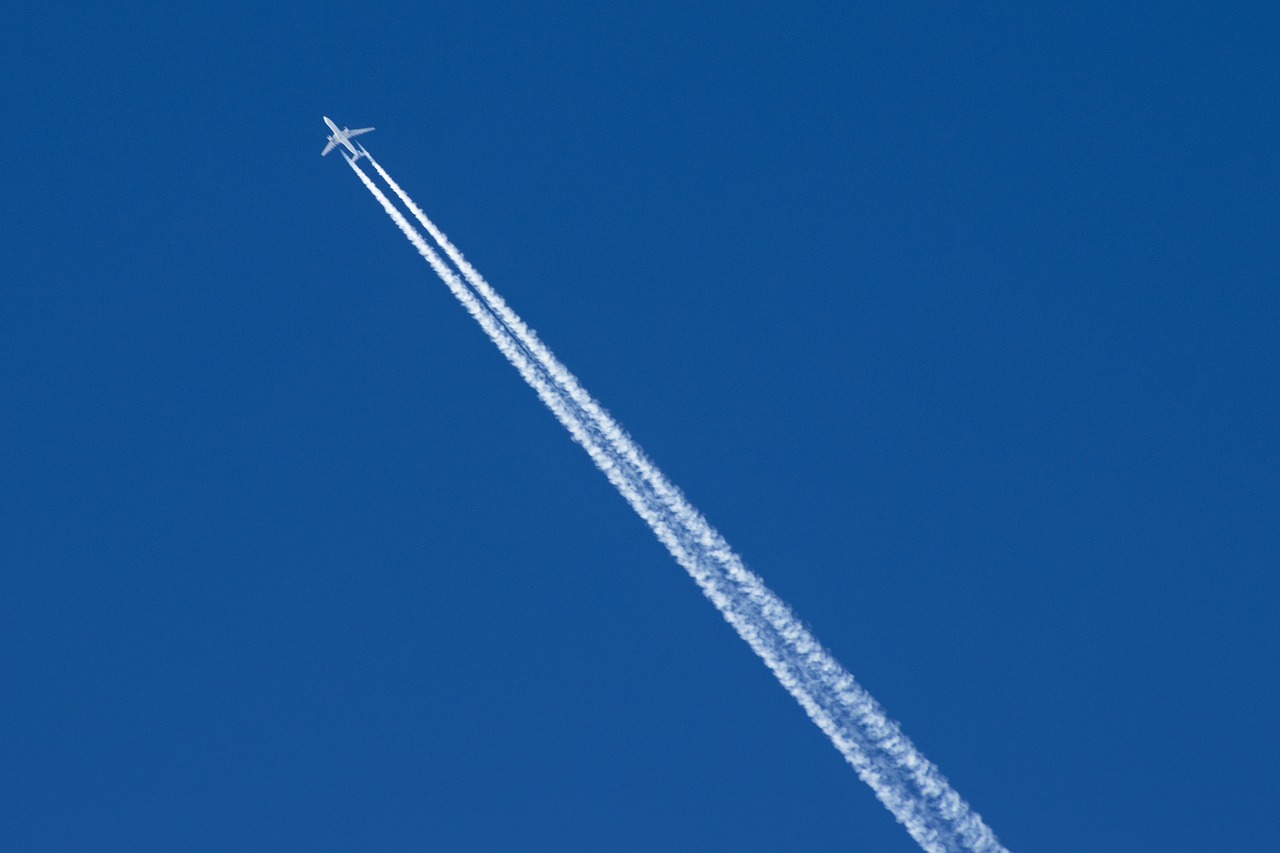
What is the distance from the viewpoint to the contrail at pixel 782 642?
3925 cm

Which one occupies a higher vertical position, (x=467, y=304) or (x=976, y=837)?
(x=467, y=304)

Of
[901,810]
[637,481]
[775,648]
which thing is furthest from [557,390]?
[901,810]

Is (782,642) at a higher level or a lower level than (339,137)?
lower

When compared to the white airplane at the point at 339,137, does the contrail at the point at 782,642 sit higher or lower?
lower

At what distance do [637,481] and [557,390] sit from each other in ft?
11.0

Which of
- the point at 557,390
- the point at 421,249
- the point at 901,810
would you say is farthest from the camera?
the point at 421,249

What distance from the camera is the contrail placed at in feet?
129

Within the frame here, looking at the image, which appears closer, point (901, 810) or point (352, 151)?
point (901, 810)

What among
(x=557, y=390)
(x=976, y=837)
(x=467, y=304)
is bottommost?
(x=976, y=837)

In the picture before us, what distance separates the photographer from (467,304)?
47062 mm

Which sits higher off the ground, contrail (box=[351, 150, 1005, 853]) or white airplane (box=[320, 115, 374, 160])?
white airplane (box=[320, 115, 374, 160])

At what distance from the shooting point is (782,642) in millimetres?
40719

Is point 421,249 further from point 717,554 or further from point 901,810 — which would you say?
point 901,810

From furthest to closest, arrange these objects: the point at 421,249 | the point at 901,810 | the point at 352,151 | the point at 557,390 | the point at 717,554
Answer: the point at 352,151 → the point at 421,249 → the point at 557,390 → the point at 717,554 → the point at 901,810
